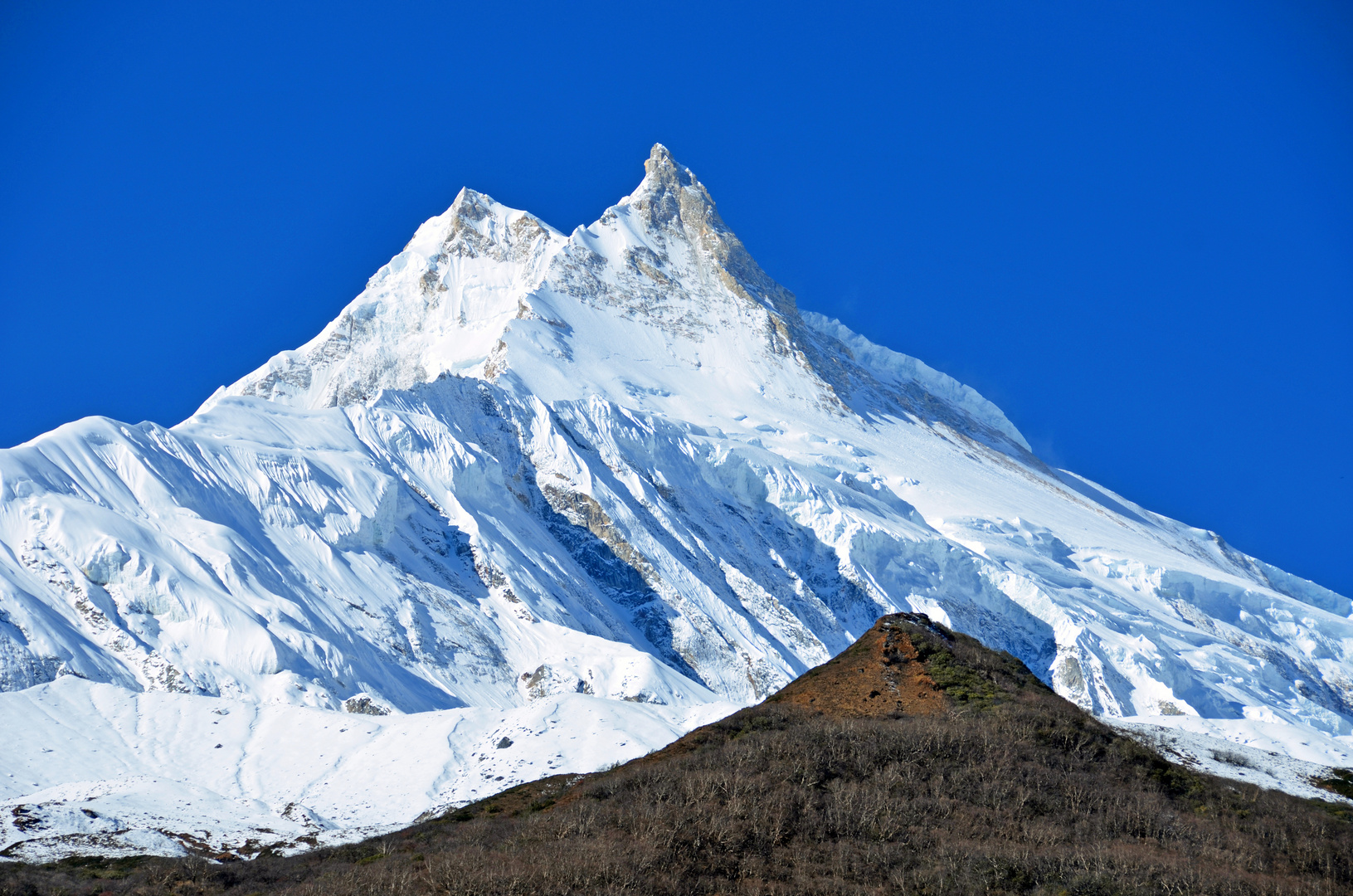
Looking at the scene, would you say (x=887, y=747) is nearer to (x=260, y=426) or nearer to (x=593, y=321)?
(x=260, y=426)

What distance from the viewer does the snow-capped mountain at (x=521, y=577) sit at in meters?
48.7

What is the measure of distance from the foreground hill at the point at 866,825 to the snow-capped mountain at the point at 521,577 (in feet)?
34.3

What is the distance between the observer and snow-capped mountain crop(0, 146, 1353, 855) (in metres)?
48.7

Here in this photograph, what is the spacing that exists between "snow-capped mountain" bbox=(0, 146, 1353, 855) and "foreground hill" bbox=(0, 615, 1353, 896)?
412 inches

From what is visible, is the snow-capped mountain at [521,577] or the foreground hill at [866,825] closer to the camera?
the foreground hill at [866,825]

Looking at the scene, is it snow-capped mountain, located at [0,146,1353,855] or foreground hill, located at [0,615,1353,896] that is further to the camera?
snow-capped mountain, located at [0,146,1353,855]

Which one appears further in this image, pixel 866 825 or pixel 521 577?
pixel 521 577

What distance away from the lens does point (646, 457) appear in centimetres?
14112

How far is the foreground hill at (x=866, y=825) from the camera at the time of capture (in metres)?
20.1

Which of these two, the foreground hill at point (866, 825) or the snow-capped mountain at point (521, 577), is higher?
the snow-capped mountain at point (521, 577)

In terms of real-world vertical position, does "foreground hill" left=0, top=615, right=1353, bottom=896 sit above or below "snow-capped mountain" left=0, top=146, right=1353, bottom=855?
below

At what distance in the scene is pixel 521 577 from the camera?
4272 inches

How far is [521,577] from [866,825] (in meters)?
88.1

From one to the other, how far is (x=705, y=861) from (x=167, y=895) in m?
10.5
